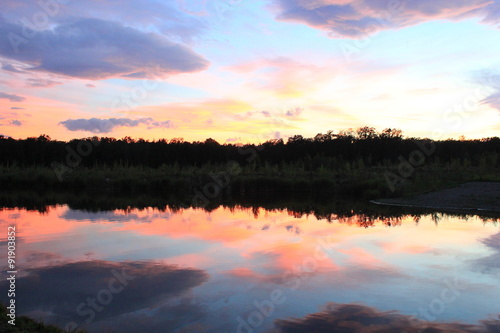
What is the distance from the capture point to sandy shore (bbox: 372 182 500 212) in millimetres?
16891

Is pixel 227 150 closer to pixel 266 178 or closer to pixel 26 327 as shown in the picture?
pixel 266 178

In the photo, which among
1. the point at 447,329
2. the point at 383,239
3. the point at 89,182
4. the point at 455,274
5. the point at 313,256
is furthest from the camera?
the point at 89,182

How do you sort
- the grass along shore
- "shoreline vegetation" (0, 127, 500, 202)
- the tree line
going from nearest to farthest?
"shoreline vegetation" (0, 127, 500, 202)
the grass along shore
the tree line

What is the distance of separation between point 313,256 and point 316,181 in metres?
17.8

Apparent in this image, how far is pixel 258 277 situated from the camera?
6449 mm

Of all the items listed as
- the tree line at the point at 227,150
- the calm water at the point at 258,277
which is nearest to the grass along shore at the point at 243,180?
the calm water at the point at 258,277

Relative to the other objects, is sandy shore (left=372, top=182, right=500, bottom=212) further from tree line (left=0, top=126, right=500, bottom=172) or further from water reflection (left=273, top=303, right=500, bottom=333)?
tree line (left=0, top=126, right=500, bottom=172)

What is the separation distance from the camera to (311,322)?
4.61 m

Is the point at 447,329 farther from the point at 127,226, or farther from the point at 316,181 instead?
the point at 316,181

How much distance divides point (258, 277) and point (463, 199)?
1426cm

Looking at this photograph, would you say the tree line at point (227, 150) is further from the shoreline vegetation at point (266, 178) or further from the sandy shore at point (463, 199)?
the sandy shore at point (463, 199)

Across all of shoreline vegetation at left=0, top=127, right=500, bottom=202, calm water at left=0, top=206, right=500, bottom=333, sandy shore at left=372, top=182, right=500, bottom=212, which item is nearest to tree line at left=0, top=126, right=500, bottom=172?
shoreline vegetation at left=0, top=127, right=500, bottom=202

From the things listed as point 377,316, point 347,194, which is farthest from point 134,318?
point 347,194

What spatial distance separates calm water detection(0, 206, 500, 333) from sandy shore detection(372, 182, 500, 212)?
18.3 feet
